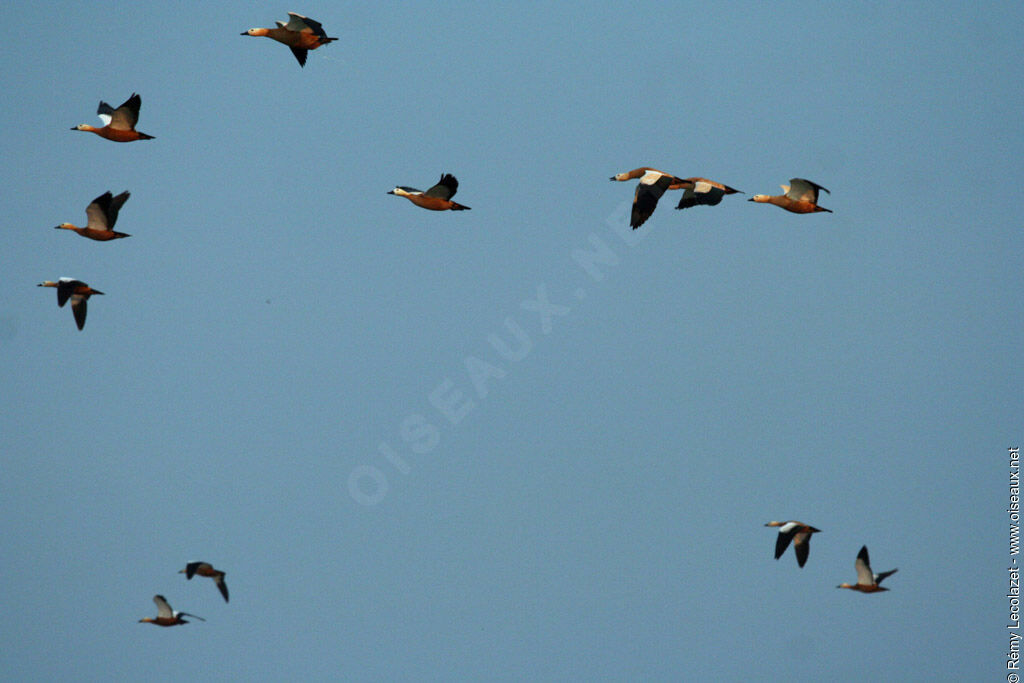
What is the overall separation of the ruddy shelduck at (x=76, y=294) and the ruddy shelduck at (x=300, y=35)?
854cm

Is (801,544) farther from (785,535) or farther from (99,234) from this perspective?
(99,234)

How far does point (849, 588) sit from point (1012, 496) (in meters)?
8.23

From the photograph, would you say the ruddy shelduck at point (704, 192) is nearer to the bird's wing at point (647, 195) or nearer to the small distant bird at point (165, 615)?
the bird's wing at point (647, 195)

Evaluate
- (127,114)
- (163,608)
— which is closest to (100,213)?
(127,114)

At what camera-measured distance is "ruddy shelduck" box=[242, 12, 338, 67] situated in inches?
1572

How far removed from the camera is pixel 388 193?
43.7 meters

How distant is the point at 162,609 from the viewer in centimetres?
4516

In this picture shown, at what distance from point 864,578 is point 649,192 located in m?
13.1

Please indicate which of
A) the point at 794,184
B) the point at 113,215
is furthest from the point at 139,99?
the point at 794,184

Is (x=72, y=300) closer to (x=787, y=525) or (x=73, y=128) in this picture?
(x=73, y=128)

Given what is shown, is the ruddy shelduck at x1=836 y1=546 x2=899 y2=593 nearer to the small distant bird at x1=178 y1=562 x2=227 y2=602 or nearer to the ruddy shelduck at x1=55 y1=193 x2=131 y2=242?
the small distant bird at x1=178 y1=562 x2=227 y2=602

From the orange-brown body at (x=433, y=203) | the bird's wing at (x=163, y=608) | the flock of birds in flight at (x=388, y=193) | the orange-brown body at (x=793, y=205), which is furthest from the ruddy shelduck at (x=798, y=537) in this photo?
the bird's wing at (x=163, y=608)

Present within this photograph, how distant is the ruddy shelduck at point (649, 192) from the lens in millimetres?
39062

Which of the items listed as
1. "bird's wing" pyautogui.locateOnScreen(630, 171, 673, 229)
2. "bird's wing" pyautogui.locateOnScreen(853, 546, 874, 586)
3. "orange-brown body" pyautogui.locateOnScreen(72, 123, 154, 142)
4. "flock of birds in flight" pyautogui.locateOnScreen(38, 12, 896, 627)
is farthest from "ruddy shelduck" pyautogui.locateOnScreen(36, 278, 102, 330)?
"bird's wing" pyautogui.locateOnScreen(853, 546, 874, 586)
